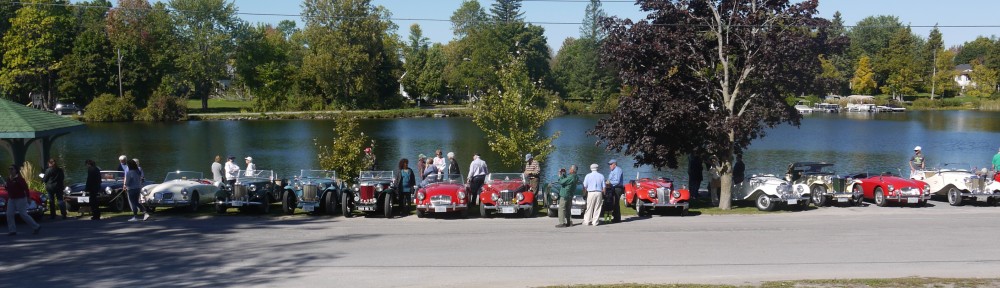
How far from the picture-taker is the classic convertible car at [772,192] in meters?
23.0

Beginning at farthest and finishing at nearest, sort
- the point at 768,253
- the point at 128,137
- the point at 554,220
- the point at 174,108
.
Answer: the point at 174,108 → the point at 128,137 → the point at 554,220 → the point at 768,253

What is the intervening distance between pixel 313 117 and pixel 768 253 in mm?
79081

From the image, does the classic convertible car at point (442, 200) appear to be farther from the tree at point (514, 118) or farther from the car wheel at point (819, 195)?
the car wheel at point (819, 195)

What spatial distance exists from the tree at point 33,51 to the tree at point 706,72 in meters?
74.3

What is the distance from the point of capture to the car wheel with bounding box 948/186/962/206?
80.9 ft

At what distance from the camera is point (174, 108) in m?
86.3

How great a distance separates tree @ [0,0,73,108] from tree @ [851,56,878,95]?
94.6 metres

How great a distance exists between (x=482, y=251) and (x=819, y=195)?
1278 cm

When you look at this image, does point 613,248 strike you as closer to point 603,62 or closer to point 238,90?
point 603,62

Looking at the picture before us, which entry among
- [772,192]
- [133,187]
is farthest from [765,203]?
[133,187]

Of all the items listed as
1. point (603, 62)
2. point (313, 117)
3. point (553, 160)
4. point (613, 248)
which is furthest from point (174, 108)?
point (613, 248)

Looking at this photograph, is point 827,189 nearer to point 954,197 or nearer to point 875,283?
point 954,197

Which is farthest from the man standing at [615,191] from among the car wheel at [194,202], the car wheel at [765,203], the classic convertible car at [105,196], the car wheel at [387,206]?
the classic convertible car at [105,196]

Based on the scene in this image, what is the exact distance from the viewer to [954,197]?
24.8m
